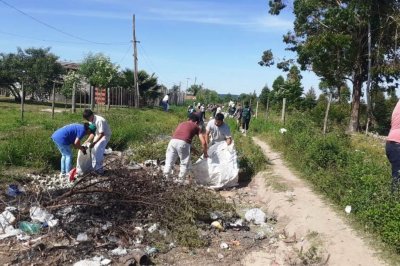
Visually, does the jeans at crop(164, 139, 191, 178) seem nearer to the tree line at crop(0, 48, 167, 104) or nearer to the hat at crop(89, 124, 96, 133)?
the hat at crop(89, 124, 96, 133)

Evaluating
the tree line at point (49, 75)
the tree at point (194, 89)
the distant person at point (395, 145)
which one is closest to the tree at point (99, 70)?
the tree line at point (49, 75)

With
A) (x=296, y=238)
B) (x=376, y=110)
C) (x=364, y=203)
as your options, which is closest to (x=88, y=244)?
(x=296, y=238)

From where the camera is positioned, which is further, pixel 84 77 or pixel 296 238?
pixel 84 77

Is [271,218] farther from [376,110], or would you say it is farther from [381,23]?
[376,110]

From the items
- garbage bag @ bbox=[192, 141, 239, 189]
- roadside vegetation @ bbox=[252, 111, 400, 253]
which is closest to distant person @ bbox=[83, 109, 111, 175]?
garbage bag @ bbox=[192, 141, 239, 189]

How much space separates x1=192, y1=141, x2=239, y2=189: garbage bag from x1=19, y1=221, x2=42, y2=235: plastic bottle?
3947 millimetres

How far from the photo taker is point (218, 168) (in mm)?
9156

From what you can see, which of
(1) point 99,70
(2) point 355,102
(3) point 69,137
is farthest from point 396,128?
(1) point 99,70

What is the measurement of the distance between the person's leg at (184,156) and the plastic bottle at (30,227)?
3.28 meters

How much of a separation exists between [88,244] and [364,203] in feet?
12.0

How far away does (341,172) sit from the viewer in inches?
317

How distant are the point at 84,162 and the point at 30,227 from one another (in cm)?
324

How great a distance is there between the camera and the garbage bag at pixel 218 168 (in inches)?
360

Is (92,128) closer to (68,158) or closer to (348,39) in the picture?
(68,158)
